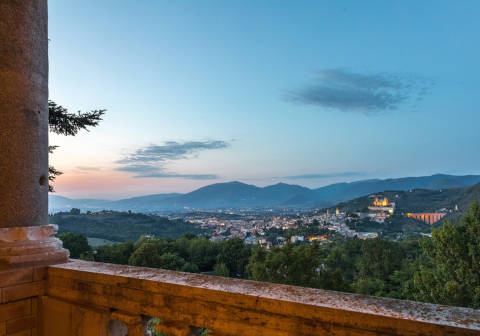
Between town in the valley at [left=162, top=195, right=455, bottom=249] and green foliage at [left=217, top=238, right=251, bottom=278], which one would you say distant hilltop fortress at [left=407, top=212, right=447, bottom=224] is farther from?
green foliage at [left=217, top=238, right=251, bottom=278]

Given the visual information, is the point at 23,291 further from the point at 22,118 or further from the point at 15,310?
the point at 22,118

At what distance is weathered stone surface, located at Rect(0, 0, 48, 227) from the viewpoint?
7.53 ft

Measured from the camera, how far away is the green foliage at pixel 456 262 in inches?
584

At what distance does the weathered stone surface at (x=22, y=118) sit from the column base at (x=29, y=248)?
0.28 feet

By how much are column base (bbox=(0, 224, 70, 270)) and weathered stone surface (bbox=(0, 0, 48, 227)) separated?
0.28 ft

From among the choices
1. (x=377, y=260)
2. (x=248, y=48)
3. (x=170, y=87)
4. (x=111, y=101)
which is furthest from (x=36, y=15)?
(x=377, y=260)

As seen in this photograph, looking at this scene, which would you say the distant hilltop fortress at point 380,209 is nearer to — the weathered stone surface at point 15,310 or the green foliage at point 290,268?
the green foliage at point 290,268

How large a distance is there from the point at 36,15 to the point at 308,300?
3079 millimetres

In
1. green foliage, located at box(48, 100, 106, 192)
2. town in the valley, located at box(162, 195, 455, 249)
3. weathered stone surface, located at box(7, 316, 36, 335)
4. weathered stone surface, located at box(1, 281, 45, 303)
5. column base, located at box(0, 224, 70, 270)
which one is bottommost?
town in the valley, located at box(162, 195, 455, 249)

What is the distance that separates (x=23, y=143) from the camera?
2361 mm

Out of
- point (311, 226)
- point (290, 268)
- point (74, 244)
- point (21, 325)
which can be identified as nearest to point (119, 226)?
point (74, 244)

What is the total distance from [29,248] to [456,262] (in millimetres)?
19365

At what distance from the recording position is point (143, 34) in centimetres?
1440

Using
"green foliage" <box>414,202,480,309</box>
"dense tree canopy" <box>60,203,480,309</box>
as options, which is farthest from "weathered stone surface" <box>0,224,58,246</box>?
"green foliage" <box>414,202,480,309</box>
